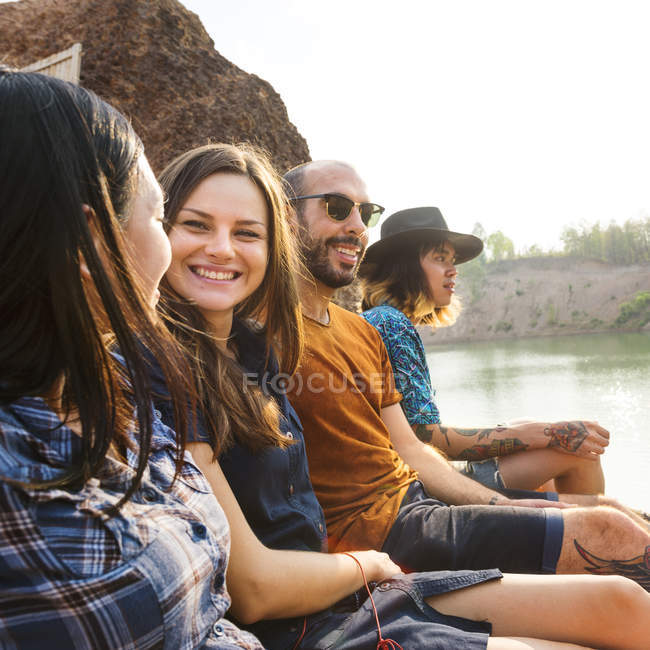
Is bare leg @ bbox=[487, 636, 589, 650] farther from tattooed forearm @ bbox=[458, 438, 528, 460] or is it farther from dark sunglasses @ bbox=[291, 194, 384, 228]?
dark sunglasses @ bbox=[291, 194, 384, 228]

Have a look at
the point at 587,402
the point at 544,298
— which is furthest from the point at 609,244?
the point at 587,402

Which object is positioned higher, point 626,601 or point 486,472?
point 626,601

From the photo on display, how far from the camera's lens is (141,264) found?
911 millimetres

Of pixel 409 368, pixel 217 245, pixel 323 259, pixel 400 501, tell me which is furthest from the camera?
pixel 409 368

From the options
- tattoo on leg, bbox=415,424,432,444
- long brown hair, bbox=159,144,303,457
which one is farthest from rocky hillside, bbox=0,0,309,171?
tattoo on leg, bbox=415,424,432,444

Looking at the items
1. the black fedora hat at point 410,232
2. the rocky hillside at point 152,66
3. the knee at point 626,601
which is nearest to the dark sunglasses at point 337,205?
the black fedora hat at point 410,232

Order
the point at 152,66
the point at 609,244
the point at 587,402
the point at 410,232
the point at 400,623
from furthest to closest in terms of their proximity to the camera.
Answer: the point at 609,244, the point at 587,402, the point at 152,66, the point at 410,232, the point at 400,623

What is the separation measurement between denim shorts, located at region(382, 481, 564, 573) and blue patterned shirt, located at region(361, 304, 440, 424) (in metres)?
0.72

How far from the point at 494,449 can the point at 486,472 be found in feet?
0.46

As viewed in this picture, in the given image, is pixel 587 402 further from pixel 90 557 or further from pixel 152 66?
pixel 90 557

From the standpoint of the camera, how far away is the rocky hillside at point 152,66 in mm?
3617

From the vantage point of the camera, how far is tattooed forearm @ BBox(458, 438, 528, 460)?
2383mm

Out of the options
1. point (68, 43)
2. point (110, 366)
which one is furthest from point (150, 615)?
point (68, 43)

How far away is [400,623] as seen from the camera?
1.12 metres
